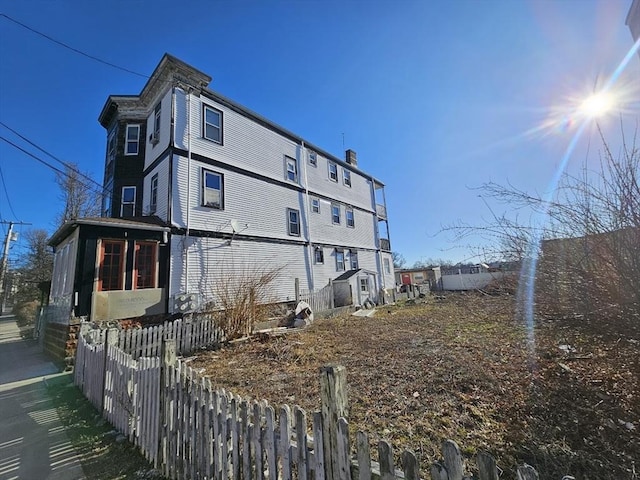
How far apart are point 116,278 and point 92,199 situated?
18.6 meters

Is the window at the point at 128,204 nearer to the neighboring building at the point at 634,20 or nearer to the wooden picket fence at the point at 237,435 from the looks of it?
the wooden picket fence at the point at 237,435

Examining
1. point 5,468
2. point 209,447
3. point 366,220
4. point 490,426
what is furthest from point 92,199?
point 490,426

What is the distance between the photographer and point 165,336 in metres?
8.39

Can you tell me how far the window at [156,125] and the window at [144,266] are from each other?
216 inches

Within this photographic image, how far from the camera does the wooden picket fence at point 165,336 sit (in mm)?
7598

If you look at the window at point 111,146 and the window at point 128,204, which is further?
the window at point 111,146

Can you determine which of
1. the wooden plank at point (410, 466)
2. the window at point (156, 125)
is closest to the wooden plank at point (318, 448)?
the wooden plank at point (410, 466)

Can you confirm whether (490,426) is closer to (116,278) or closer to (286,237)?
(116,278)

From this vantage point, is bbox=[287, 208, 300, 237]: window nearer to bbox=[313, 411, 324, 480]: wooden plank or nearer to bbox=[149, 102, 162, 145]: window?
bbox=[149, 102, 162, 145]: window

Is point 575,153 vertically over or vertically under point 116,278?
over

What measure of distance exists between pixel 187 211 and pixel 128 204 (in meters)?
4.20

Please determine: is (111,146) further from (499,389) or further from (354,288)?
(499,389)

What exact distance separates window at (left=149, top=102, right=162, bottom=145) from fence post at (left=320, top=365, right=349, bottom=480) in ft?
48.7

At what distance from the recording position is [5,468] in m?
3.56
